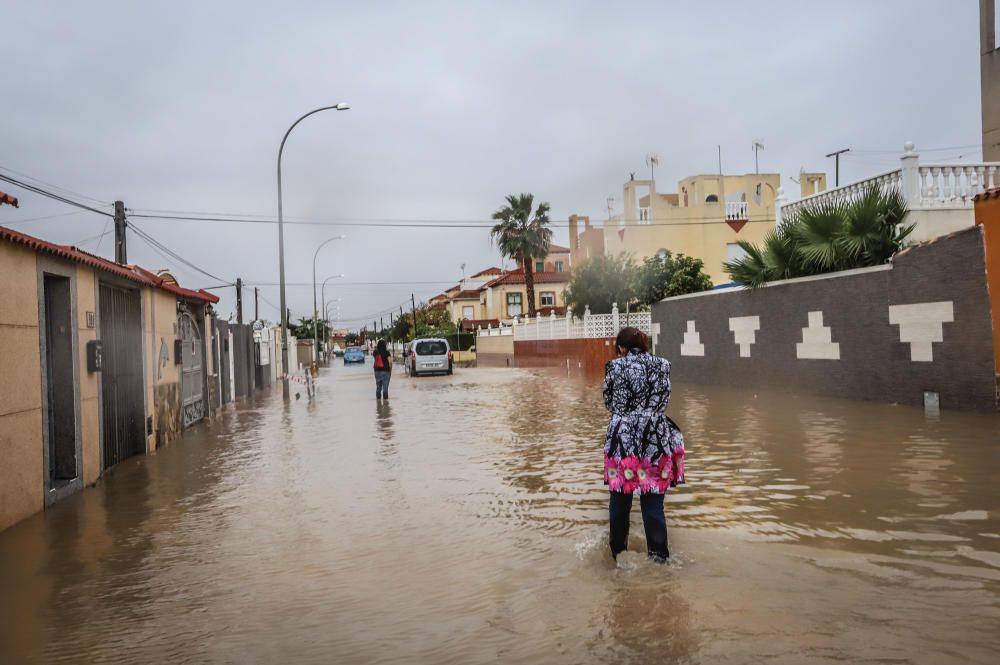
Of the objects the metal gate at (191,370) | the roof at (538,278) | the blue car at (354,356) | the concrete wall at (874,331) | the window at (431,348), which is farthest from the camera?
the roof at (538,278)

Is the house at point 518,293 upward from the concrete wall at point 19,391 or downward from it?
upward

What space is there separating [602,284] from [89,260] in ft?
92.0

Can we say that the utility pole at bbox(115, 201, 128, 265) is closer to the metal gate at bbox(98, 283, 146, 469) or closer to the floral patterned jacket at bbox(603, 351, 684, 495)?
the metal gate at bbox(98, 283, 146, 469)

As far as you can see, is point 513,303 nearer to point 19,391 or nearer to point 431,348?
point 431,348

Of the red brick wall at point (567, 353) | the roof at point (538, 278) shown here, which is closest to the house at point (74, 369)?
the red brick wall at point (567, 353)

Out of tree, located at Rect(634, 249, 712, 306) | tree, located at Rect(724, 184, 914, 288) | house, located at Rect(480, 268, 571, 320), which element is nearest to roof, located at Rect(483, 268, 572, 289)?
house, located at Rect(480, 268, 571, 320)

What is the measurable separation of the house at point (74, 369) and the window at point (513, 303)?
63.3 meters

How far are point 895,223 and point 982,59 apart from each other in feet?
27.1

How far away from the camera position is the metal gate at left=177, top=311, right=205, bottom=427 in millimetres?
16231

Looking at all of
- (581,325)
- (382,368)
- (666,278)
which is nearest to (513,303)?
(581,325)

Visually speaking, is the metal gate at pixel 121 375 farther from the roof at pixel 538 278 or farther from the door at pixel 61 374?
the roof at pixel 538 278

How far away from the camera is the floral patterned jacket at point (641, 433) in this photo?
5492mm

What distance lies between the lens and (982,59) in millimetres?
20578

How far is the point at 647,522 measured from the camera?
550cm
